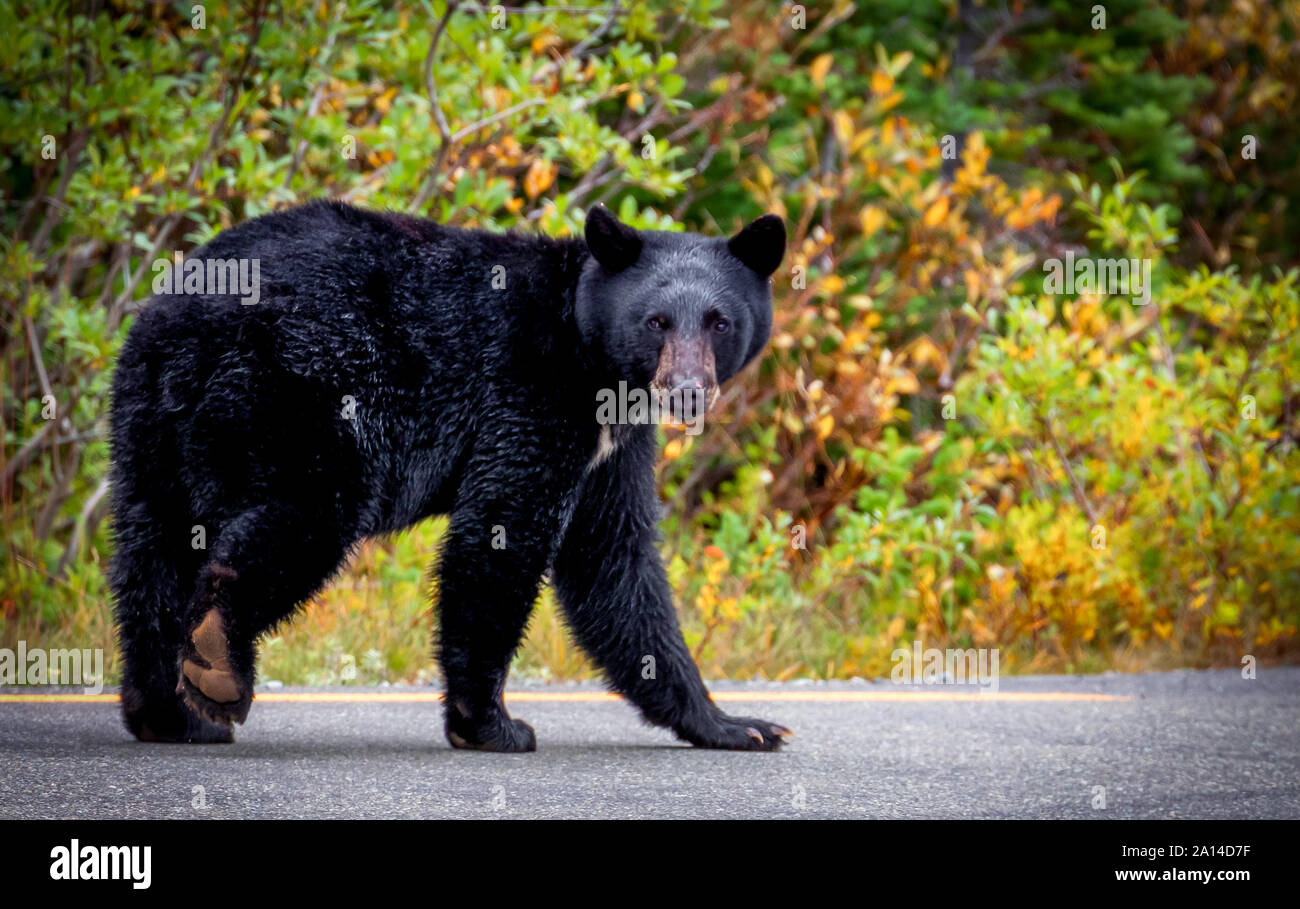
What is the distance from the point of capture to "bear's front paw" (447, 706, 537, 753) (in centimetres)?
525

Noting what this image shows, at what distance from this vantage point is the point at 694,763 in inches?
205

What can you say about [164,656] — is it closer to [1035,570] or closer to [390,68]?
[390,68]

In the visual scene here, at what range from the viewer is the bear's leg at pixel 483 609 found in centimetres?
518

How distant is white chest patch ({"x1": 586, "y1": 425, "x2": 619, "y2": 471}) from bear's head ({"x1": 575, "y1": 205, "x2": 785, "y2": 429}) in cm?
21

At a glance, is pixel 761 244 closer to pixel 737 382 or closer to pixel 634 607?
pixel 634 607

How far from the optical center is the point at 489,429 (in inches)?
208

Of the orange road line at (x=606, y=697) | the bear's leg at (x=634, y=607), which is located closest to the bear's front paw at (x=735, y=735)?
the bear's leg at (x=634, y=607)

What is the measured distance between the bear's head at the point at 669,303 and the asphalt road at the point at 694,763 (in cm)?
135

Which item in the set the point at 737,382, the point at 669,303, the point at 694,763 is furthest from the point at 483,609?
the point at 737,382

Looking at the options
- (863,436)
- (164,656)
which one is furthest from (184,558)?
(863,436)

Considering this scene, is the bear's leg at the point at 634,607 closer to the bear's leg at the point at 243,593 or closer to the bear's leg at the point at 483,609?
the bear's leg at the point at 483,609

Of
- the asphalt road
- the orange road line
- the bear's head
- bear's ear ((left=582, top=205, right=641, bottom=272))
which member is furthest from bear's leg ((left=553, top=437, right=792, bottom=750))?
the orange road line

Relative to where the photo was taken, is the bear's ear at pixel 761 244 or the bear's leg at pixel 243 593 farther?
the bear's ear at pixel 761 244

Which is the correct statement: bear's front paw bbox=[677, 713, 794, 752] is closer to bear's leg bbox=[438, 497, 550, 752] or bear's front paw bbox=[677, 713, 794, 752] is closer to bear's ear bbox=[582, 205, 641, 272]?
bear's leg bbox=[438, 497, 550, 752]
